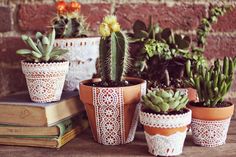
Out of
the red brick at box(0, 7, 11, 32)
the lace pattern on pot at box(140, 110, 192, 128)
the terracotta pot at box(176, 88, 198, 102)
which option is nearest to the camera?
the lace pattern on pot at box(140, 110, 192, 128)

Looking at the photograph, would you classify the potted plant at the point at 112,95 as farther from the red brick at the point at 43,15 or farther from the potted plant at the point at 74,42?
the red brick at the point at 43,15

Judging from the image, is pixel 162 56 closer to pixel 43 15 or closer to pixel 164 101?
pixel 164 101

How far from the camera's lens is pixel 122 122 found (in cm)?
84

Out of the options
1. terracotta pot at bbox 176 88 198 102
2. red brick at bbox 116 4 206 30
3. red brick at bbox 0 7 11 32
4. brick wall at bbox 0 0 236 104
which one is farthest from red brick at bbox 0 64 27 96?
terracotta pot at bbox 176 88 198 102

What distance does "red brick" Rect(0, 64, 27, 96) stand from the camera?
1.12m

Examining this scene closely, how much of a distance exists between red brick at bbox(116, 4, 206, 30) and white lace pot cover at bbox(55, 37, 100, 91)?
0.53 feet

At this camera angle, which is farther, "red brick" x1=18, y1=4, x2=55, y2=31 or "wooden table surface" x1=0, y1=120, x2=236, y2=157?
"red brick" x1=18, y1=4, x2=55, y2=31

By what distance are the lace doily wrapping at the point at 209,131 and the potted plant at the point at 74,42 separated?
0.31 meters

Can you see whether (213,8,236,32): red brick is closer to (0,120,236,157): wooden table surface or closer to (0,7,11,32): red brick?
(0,120,236,157): wooden table surface

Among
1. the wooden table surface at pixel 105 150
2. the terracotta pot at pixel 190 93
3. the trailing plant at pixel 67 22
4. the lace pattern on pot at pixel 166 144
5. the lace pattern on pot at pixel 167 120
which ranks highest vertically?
the trailing plant at pixel 67 22

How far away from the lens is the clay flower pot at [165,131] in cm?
75

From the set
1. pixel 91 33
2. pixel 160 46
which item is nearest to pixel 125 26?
pixel 91 33

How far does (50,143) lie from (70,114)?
9 centimetres

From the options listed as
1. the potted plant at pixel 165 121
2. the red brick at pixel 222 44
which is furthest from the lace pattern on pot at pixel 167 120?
the red brick at pixel 222 44
